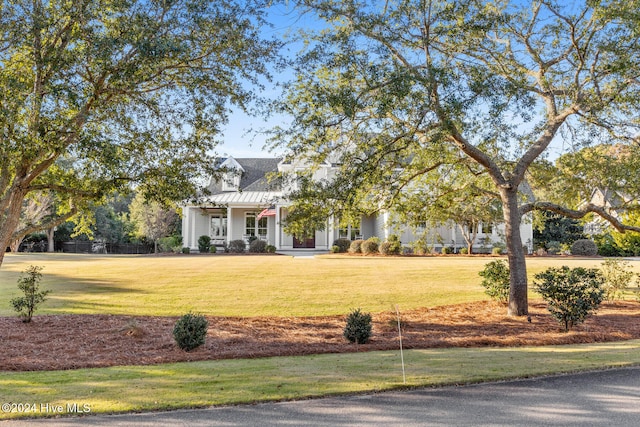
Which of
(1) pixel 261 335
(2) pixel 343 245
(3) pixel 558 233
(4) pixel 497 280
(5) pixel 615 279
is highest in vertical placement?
(3) pixel 558 233

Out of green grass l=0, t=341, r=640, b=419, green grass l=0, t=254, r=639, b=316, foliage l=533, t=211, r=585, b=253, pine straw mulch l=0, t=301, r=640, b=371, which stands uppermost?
foliage l=533, t=211, r=585, b=253

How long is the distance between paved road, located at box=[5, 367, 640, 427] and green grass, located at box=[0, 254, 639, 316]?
26.7ft

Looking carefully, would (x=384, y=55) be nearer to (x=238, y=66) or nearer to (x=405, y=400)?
(x=238, y=66)

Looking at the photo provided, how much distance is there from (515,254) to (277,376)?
8.55 meters

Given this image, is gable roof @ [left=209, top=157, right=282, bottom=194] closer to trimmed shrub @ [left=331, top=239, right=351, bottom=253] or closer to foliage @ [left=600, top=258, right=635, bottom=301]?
trimmed shrub @ [left=331, top=239, right=351, bottom=253]

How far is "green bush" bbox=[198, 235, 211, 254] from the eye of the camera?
35625mm

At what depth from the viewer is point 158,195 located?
419 inches

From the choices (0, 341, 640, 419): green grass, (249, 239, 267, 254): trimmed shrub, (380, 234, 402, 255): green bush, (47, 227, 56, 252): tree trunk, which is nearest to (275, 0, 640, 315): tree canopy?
(0, 341, 640, 419): green grass

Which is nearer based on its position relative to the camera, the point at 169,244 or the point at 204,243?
the point at 204,243

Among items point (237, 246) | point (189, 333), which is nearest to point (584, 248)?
point (237, 246)

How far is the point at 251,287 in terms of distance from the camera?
18.1 meters

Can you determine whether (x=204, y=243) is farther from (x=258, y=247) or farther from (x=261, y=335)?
(x=261, y=335)

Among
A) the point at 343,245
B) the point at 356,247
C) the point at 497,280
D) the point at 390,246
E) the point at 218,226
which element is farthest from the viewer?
the point at 218,226

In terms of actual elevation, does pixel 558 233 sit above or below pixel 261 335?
above
